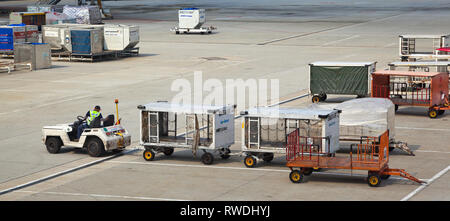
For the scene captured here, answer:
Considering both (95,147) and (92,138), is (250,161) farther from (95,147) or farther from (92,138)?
(92,138)

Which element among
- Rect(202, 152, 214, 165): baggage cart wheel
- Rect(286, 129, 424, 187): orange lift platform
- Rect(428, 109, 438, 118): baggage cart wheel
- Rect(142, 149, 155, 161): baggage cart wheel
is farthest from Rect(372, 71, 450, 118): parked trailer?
Rect(142, 149, 155, 161): baggage cart wheel

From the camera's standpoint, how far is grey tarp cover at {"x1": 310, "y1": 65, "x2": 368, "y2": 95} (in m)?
39.3

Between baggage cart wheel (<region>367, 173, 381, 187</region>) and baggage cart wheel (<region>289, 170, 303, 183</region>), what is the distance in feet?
7.03

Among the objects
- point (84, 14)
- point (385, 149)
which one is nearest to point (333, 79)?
point (385, 149)

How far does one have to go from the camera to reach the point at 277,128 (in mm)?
25594

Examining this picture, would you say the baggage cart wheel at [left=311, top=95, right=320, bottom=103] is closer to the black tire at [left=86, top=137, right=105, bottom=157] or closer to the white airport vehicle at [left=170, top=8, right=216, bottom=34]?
the black tire at [left=86, top=137, right=105, bottom=157]

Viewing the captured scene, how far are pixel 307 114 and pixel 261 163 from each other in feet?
9.21

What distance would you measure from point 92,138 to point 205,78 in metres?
22.0

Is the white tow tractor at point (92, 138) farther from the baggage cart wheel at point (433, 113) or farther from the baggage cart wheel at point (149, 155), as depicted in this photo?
the baggage cart wheel at point (433, 113)

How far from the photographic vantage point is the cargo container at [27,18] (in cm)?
6995

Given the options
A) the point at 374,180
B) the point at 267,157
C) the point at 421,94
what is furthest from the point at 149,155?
the point at 421,94

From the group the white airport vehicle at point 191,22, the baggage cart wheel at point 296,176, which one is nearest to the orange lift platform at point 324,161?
the baggage cart wheel at point 296,176
